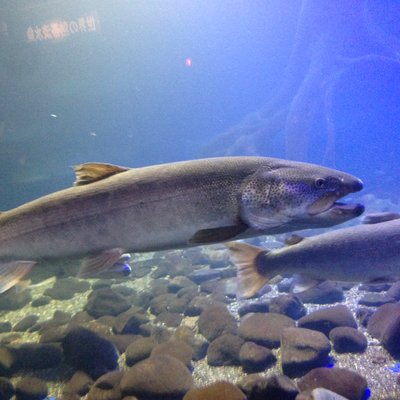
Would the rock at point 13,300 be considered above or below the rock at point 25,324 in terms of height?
below

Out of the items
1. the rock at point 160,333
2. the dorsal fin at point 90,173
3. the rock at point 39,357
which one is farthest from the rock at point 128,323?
the dorsal fin at point 90,173

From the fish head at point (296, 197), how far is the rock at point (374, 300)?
371 centimetres

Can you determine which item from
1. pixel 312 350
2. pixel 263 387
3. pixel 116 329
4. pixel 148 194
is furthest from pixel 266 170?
pixel 116 329

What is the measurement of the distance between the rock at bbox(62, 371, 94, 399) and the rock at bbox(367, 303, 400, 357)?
12.2 ft

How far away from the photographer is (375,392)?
3.33 metres

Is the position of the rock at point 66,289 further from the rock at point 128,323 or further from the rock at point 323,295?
the rock at point 323,295

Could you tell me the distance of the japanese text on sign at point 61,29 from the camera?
13.4m

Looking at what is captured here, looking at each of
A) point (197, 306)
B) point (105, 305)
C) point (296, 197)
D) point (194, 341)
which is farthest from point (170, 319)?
point (296, 197)

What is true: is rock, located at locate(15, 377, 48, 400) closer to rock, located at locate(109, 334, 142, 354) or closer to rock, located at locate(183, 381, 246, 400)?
rock, located at locate(109, 334, 142, 354)

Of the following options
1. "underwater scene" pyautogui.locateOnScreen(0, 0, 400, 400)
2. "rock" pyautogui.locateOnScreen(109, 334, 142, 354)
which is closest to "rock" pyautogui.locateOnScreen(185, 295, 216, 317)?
"underwater scene" pyautogui.locateOnScreen(0, 0, 400, 400)

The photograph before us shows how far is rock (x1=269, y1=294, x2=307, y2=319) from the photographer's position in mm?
5562

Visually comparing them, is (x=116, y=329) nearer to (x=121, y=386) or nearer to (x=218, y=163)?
(x=121, y=386)

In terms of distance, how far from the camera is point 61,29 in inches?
599

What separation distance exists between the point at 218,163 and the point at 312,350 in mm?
2505
